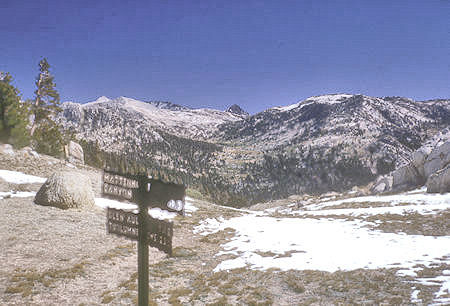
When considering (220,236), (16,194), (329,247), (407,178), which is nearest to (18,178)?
(16,194)

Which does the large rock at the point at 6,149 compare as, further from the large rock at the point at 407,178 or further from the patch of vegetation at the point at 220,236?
the large rock at the point at 407,178

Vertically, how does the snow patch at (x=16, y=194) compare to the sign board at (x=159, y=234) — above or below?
below

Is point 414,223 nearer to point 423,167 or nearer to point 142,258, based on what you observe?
point 142,258

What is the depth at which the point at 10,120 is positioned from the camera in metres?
36.1

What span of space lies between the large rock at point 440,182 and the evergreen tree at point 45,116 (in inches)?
2490

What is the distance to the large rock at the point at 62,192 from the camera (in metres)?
22.2

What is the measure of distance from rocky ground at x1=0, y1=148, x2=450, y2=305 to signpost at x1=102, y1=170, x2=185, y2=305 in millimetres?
7352

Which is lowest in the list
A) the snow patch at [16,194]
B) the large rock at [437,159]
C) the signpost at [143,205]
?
the snow patch at [16,194]

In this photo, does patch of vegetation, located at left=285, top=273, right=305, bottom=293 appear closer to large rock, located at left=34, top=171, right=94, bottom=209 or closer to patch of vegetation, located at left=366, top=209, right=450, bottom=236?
patch of vegetation, located at left=366, top=209, right=450, bottom=236

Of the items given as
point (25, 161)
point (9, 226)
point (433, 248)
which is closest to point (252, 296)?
point (433, 248)

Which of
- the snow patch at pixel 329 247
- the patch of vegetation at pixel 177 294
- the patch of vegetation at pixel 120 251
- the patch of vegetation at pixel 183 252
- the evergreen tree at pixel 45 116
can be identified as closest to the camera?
the patch of vegetation at pixel 177 294

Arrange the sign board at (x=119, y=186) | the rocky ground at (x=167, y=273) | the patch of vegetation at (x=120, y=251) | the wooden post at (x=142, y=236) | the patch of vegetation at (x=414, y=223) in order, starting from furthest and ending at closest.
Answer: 1. the patch of vegetation at (x=414, y=223)
2. the patch of vegetation at (x=120, y=251)
3. the rocky ground at (x=167, y=273)
4. the sign board at (x=119, y=186)
5. the wooden post at (x=142, y=236)

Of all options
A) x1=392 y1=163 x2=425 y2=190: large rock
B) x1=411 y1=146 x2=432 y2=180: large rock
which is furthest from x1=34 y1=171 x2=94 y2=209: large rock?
x1=411 y1=146 x2=432 y2=180: large rock

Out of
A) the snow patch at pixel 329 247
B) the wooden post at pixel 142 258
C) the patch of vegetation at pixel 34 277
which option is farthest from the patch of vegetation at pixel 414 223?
the patch of vegetation at pixel 34 277
